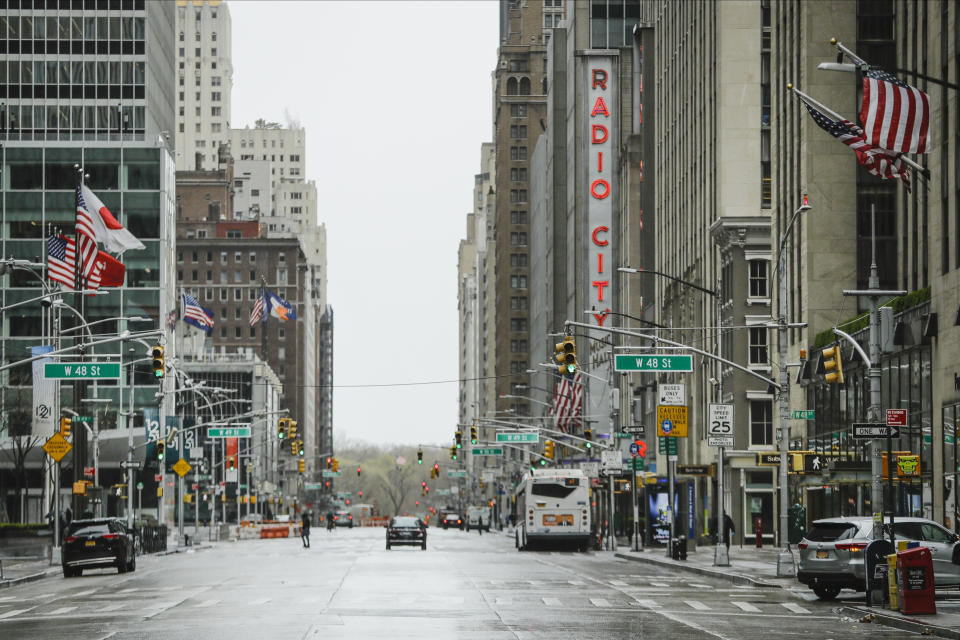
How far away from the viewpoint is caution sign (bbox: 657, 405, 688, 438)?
2108 inches

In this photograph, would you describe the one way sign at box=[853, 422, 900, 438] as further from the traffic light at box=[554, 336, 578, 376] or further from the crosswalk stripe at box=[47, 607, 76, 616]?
the crosswalk stripe at box=[47, 607, 76, 616]

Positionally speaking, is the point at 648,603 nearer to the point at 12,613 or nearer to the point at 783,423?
the point at 12,613

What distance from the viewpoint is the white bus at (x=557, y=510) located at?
232 ft

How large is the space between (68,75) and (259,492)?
5472cm

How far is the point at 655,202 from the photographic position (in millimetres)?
100750

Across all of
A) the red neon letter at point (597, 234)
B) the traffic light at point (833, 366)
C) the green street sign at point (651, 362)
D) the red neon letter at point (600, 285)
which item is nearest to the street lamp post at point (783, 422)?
the traffic light at point (833, 366)

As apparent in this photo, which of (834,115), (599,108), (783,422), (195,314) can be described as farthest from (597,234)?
(834,115)

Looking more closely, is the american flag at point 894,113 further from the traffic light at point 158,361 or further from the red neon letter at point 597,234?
the red neon letter at point 597,234

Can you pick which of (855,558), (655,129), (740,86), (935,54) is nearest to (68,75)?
(655,129)

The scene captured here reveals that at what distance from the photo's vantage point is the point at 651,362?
47062 millimetres

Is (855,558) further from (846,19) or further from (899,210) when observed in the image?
(846,19)

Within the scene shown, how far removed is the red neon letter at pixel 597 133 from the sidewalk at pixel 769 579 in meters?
55.6

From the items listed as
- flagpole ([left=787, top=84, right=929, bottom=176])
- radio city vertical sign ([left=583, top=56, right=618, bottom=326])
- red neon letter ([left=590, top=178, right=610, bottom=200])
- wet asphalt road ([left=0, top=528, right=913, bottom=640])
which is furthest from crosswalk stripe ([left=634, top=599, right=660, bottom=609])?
red neon letter ([left=590, top=178, right=610, bottom=200])

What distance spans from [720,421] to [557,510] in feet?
81.8
